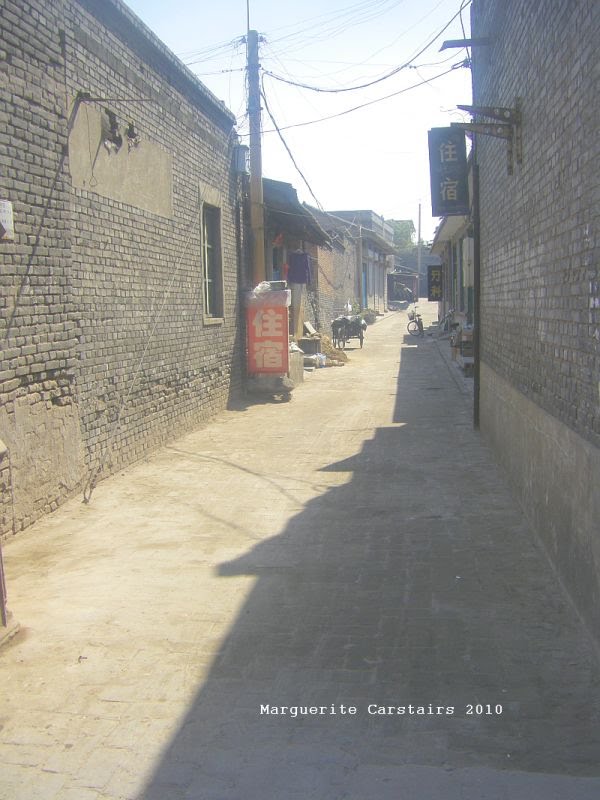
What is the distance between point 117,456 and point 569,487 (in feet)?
17.3

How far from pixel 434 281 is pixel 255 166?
21.7 m

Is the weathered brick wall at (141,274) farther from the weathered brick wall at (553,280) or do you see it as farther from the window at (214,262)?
the weathered brick wall at (553,280)

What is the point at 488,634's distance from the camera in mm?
4227

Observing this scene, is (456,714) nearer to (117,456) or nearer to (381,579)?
(381,579)

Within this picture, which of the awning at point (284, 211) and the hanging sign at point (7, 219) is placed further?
the awning at point (284, 211)

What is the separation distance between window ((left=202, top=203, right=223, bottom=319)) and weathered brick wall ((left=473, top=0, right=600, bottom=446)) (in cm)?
588

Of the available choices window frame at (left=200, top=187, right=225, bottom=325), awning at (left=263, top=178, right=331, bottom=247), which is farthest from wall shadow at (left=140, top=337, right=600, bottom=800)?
awning at (left=263, top=178, right=331, bottom=247)

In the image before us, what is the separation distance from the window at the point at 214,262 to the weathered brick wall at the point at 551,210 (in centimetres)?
588

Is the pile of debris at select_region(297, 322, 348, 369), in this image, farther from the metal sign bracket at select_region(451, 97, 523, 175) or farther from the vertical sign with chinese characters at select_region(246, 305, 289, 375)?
the metal sign bracket at select_region(451, 97, 523, 175)

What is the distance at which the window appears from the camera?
12984 mm

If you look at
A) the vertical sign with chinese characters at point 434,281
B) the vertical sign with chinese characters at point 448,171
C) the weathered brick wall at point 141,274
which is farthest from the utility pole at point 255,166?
the vertical sign with chinese characters at point 434,281

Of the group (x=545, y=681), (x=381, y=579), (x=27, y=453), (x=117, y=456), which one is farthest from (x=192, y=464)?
(x=545, y=681)

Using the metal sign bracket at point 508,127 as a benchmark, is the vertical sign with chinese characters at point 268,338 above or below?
below

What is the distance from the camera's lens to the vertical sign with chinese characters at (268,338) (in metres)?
14.5
